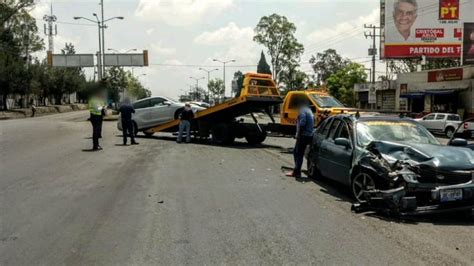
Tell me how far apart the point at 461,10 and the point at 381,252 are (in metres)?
52.6

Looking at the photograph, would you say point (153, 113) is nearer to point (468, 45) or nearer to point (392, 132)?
point (392, 132)

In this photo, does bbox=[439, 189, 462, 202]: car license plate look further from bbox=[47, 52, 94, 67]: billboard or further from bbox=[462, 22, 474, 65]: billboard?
bbox=[47, 52, 94, 67]: billboard

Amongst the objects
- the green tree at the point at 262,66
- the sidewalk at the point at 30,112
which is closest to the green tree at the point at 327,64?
the green tree at the point at 262,66

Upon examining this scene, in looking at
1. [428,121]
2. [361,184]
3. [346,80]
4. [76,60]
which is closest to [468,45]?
[428,121]

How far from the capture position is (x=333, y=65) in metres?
114

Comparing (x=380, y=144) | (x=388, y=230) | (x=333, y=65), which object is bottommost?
(x=388, y=230)

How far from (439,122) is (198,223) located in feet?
95.5

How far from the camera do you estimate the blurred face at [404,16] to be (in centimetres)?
5222

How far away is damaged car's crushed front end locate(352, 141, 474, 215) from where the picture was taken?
7.21 m

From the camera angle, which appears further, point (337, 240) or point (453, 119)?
point (453, 119)

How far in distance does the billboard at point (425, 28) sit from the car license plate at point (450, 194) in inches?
1869

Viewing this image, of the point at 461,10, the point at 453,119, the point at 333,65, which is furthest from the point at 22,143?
the point at 333,65

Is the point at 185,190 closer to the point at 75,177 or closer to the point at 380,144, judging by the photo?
the point at 75,177

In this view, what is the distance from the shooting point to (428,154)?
7609 millimetres
